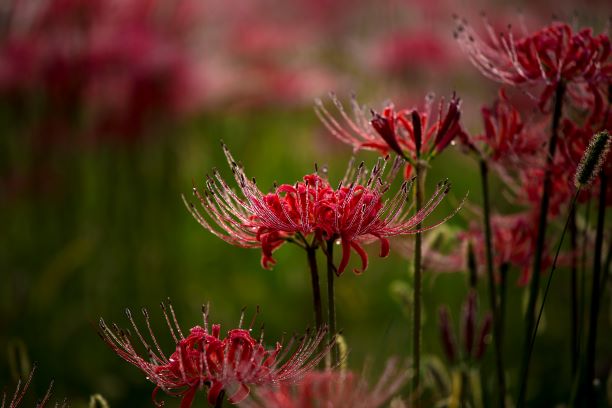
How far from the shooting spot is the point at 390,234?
93 centimetres

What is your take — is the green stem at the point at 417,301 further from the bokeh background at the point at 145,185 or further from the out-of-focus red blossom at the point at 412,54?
the out-of-focus red blossom at the point at 412,54

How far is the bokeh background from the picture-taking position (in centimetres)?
219

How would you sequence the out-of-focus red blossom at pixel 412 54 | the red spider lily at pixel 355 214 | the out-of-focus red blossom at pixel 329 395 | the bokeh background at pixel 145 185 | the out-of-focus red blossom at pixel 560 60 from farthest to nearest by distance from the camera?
1. the out-of-focus red blossom at pixel 412 54
2. the bokeh background at pixel 145 185
3. the out-of-focus red blossom at pixel 560 60
4. the red spider lily at pixel 355 214
5. the out-of-focus red blossom at pixel 329 395

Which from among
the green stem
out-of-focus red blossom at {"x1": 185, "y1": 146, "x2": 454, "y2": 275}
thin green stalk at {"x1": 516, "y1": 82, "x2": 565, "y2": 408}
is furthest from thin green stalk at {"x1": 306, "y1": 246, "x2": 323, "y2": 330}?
thin green stalk at {"x1": 516, "y1": 82, "x2": 565, "y2": 408}

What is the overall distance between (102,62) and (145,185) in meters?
0.60

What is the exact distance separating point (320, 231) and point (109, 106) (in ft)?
5.88

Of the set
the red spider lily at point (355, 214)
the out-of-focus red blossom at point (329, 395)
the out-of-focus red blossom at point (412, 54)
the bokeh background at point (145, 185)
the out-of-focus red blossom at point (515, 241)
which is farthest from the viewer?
the out-of-focus red blossom at point (412, 54)

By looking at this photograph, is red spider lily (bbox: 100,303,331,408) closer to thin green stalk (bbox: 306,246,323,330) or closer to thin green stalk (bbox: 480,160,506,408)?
thin green stalk (bbox: 306,246,323,330)

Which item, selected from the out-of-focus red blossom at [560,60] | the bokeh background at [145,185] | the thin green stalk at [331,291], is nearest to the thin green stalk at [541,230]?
the out-of-focus red blossom at [560,60]

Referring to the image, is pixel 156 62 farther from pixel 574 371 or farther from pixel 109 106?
pixel 574 371

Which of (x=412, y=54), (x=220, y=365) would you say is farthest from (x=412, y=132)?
(x=412, y=54)

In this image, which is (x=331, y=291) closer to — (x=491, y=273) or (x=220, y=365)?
(x=220, y=365)

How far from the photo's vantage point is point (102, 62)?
2.30m

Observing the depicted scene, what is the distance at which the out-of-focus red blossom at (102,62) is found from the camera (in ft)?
7.41
